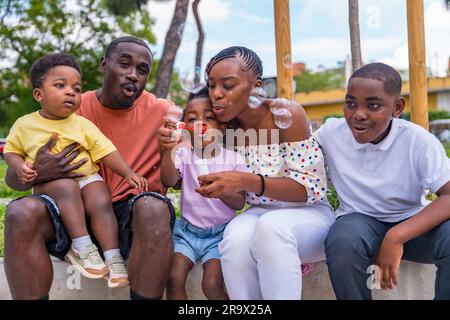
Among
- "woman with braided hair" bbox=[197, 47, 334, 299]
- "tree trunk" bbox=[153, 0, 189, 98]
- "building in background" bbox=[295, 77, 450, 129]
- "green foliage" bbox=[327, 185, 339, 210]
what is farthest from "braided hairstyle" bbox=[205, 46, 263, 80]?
"building in background" bbox=[295, 77, 450, 129]

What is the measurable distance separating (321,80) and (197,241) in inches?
1483

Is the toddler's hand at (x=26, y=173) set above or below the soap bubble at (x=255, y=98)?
below

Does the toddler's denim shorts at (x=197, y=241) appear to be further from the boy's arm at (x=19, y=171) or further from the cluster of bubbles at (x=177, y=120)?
the boy's arm at (x=19, y=171)

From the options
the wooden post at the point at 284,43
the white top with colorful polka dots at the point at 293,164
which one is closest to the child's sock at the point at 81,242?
the white top with colorful polka dots at the point at 293,164

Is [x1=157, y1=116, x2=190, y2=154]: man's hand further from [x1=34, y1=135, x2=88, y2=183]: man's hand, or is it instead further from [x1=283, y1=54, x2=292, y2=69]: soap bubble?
[x1=283, y1=54, x2=292, y2=69]: soap bubble

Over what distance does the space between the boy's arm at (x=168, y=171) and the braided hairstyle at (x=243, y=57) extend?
404 millimetres

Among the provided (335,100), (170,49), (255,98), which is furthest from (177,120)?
(335,100)

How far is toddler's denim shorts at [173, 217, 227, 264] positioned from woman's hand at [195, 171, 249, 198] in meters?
0.34

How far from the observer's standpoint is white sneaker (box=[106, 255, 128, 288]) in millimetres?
2316

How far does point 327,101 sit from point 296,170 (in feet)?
99.6

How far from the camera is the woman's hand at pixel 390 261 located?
87.0 inches

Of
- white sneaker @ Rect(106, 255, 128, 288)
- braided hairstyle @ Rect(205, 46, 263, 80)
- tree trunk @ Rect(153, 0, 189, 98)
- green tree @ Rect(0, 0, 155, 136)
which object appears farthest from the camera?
green tree @ Rect(0, 0, 155, 136)
